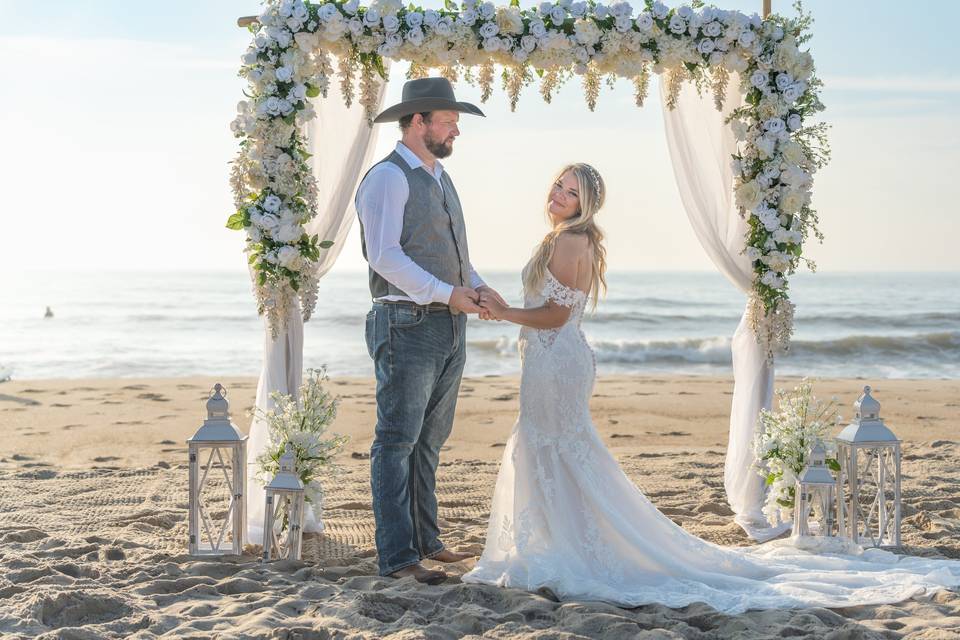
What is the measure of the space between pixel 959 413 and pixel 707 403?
2.47 m

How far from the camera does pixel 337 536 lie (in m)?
5.68

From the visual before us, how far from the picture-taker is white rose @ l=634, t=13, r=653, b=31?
18.2 ft

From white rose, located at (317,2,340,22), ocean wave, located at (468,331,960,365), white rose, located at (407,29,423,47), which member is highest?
white rose, located at (317,2,340,22)

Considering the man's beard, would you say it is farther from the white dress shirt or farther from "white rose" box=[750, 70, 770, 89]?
"white rose" box=[750, 70, 770, 89]

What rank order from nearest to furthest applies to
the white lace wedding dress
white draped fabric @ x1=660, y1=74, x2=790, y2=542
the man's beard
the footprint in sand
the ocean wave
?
1. the white lace wedding dress
2. the man's beard
3. white draped fabric @ x1=660, y1=74, x2=790, y2=542
4. the footprint in sand
5. the ocean wave

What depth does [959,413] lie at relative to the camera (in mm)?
10625

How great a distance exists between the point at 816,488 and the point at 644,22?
249 centimetres

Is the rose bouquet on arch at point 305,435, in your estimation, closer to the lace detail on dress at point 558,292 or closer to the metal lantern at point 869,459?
the lace detail on dress at point 558,292

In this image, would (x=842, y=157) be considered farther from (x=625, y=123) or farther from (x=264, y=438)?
(x=264, y=438)

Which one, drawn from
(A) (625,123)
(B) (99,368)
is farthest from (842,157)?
(B) (99,368)

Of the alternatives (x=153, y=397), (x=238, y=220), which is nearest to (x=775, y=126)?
(x=238, y=220)

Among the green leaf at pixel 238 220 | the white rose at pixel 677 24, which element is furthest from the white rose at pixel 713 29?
the green leaf at pixel 238 220

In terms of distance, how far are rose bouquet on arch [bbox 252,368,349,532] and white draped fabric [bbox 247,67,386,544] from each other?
252mm

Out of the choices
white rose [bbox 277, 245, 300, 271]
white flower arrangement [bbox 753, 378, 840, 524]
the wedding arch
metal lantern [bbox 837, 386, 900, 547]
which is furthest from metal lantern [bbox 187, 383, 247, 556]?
metal lantern [bbox 837, 386, 900, 547]
